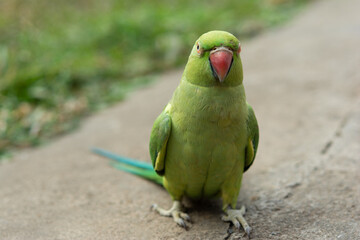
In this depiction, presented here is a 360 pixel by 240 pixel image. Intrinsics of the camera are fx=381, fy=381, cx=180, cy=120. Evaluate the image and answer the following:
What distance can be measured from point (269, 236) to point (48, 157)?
244 centimetres

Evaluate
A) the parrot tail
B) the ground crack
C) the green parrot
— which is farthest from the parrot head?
the ground crack

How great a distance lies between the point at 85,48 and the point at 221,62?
208 inches

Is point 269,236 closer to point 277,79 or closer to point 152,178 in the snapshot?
point 152,178

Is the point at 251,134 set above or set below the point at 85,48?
above

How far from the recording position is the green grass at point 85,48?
15.8ft

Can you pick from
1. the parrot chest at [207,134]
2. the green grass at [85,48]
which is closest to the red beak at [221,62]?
the parrot chest at [207,134]

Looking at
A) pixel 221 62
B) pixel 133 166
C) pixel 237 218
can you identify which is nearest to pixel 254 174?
pixel 237 218

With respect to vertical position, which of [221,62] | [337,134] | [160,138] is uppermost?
[221,62]

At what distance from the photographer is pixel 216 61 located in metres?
2.03

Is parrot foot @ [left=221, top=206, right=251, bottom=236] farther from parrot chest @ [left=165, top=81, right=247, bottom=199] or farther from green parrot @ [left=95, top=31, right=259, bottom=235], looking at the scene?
parrot chest @ [left=165, top=81, right=247, bottom=199]

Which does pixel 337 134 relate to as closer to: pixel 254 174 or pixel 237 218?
pixel 254 174

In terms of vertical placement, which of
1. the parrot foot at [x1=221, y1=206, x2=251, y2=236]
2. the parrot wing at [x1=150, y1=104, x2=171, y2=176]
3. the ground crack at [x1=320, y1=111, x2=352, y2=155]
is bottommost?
the parrot foot at [x1=221, y1=206, x2=251, y2=236]

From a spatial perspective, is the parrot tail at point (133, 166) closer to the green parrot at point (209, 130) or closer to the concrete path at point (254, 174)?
the concrete path at point (254, 174)

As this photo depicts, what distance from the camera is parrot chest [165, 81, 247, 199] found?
215 centimetres
